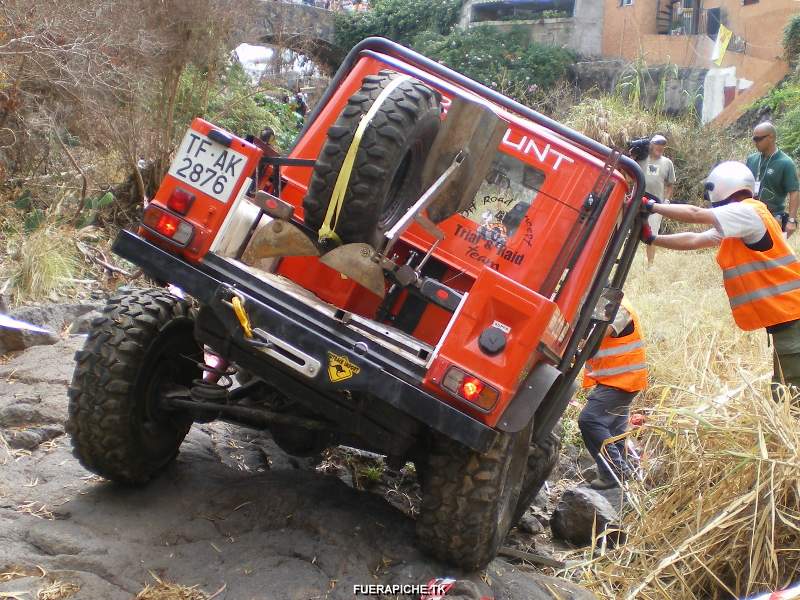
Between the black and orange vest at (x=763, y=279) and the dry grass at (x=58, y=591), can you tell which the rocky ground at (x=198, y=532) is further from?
the black and orange vest at (x=763, y=279)

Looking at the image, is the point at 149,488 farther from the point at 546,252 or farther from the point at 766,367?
the point at 766,367

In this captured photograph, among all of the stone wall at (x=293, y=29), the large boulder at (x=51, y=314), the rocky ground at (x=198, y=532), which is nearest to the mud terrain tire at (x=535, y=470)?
the rocky ground at (x=198, y=532)

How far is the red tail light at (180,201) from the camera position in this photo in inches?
153

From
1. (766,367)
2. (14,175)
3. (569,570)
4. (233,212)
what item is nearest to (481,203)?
(233,212)

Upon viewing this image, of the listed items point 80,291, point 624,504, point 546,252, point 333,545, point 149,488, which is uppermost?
point 546,252

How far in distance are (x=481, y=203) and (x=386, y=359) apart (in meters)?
1.40

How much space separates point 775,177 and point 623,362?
368cm

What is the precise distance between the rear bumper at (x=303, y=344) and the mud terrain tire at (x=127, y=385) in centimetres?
45

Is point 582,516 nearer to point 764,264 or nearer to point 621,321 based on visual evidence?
point 621,321

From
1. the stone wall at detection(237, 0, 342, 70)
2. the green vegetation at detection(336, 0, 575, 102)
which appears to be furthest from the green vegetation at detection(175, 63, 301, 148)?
the green vegetation at detection(336, 0, 575, 102)

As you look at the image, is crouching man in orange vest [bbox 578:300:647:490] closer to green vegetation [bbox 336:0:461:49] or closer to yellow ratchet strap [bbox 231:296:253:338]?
yellow ratchet strap [bbox 231:296:253:338]

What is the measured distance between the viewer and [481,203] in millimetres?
4637

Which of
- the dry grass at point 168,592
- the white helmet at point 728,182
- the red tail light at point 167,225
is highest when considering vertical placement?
the white helmet at point 728,182

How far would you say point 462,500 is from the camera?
12.3 ft
